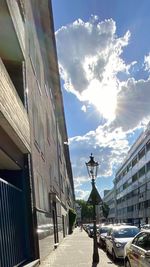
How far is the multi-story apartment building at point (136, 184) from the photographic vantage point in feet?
261

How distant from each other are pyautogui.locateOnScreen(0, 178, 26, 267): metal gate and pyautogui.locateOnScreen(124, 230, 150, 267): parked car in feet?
9.40

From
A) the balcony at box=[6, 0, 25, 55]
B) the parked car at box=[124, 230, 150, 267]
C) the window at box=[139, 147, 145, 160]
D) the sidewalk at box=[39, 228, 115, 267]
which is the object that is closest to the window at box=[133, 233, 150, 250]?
the parked car at box=[124, 230, 150, 267]

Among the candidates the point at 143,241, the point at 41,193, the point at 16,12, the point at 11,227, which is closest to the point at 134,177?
the point at 41,193

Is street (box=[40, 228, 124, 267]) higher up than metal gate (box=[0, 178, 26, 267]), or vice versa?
metal gate (box=[0, 178, 26, 267])

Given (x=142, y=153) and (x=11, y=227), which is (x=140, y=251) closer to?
(x=11, y=227)

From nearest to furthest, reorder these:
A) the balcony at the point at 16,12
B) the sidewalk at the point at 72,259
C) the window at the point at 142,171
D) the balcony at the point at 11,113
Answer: the balcony at the point at 11,113
the balcony at the point at 16,12
the sidewalk at the point at 72,259
the window at the point at 142,171

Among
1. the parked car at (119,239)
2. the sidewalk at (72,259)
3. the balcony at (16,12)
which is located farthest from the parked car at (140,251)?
the balcony at (16,12)

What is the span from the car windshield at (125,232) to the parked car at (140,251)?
26.9 ft

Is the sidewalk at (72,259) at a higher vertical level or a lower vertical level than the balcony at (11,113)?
lower

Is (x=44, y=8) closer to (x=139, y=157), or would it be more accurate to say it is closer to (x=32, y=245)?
(x=32, y=245)

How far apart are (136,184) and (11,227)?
273 ft

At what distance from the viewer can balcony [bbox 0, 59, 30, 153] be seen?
33.0 feet

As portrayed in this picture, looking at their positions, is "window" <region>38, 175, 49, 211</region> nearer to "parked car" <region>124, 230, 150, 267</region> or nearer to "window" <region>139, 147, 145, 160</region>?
"parked car" <region>124, 230, 150, 267</region>

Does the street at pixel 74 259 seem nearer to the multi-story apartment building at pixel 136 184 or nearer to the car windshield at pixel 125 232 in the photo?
the car windshield at pixel 125 232
